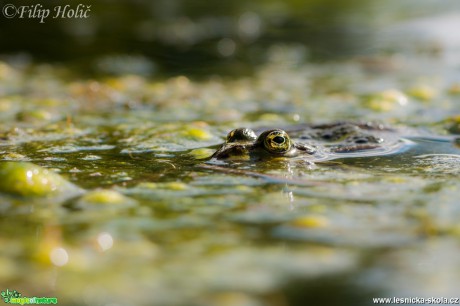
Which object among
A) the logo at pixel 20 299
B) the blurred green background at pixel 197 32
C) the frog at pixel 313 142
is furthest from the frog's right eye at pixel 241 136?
the blurred green background at pixel 197 32

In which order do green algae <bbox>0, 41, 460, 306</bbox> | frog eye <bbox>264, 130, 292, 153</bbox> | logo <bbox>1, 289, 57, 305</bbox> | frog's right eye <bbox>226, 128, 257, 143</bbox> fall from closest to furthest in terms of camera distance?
logo <bbox>1, 289, 57, 305</bbox> < green algae <bbox>0, 41, 460, 306</bbox> < frog eye <bbox>264, 130, 292, 153</bbox> < frog's right eye <bbox>226, 128, 257, 143</bbox>

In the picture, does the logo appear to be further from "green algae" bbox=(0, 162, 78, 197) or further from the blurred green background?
the blurred green background

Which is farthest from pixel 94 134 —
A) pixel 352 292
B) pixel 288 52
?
pixel 288 52

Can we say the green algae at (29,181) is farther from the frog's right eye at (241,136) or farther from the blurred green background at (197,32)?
the blurred green background at (197,32)

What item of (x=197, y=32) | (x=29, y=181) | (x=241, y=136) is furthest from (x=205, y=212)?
(x=197, y=32)

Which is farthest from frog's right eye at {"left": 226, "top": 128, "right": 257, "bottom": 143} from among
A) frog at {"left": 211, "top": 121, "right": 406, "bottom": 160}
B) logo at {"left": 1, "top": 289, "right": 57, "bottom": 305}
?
logo at {"left": 1, "top": 289, "right": 57, "bottom": 305}

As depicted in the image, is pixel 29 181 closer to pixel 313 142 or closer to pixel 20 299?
pixel 20 299
